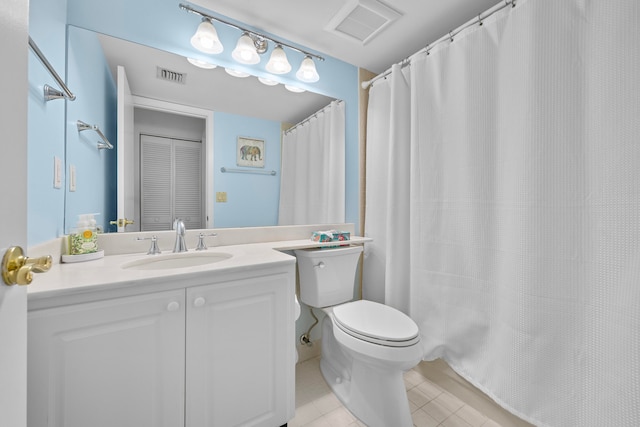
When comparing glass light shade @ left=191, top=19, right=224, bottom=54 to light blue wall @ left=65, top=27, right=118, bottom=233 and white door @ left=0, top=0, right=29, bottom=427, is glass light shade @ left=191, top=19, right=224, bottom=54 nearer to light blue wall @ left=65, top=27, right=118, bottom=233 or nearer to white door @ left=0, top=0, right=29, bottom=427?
light blue wall @ left=65, top=27, right=118, bottom=233

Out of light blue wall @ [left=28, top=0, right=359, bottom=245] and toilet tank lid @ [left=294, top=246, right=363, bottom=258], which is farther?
toilet tank lid @ [left=294, top=246, right=363, bottom=258]

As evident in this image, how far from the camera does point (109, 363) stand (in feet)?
2.49

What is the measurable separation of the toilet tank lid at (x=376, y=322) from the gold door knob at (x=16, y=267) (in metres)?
1.12

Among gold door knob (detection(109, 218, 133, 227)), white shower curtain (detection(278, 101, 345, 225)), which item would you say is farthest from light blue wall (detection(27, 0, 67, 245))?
white shower curtain (detection(278, 101, 345, 225))

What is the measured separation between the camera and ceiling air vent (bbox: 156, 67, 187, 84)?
131cm

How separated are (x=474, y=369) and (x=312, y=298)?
900 millimetres

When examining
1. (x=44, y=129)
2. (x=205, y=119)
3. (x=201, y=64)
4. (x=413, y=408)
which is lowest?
(x=413, y=408)

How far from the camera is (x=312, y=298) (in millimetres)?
1524

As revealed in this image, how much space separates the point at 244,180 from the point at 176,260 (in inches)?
23.5

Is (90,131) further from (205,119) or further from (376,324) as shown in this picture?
(376,324)

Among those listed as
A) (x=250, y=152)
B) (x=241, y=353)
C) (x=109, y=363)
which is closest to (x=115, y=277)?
(x=109, y=363)

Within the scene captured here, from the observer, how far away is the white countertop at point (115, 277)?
2.25 feet

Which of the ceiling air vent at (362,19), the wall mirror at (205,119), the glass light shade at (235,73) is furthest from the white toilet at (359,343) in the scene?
the ceiling air vent at (362,19)

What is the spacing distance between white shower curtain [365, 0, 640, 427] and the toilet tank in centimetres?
42
